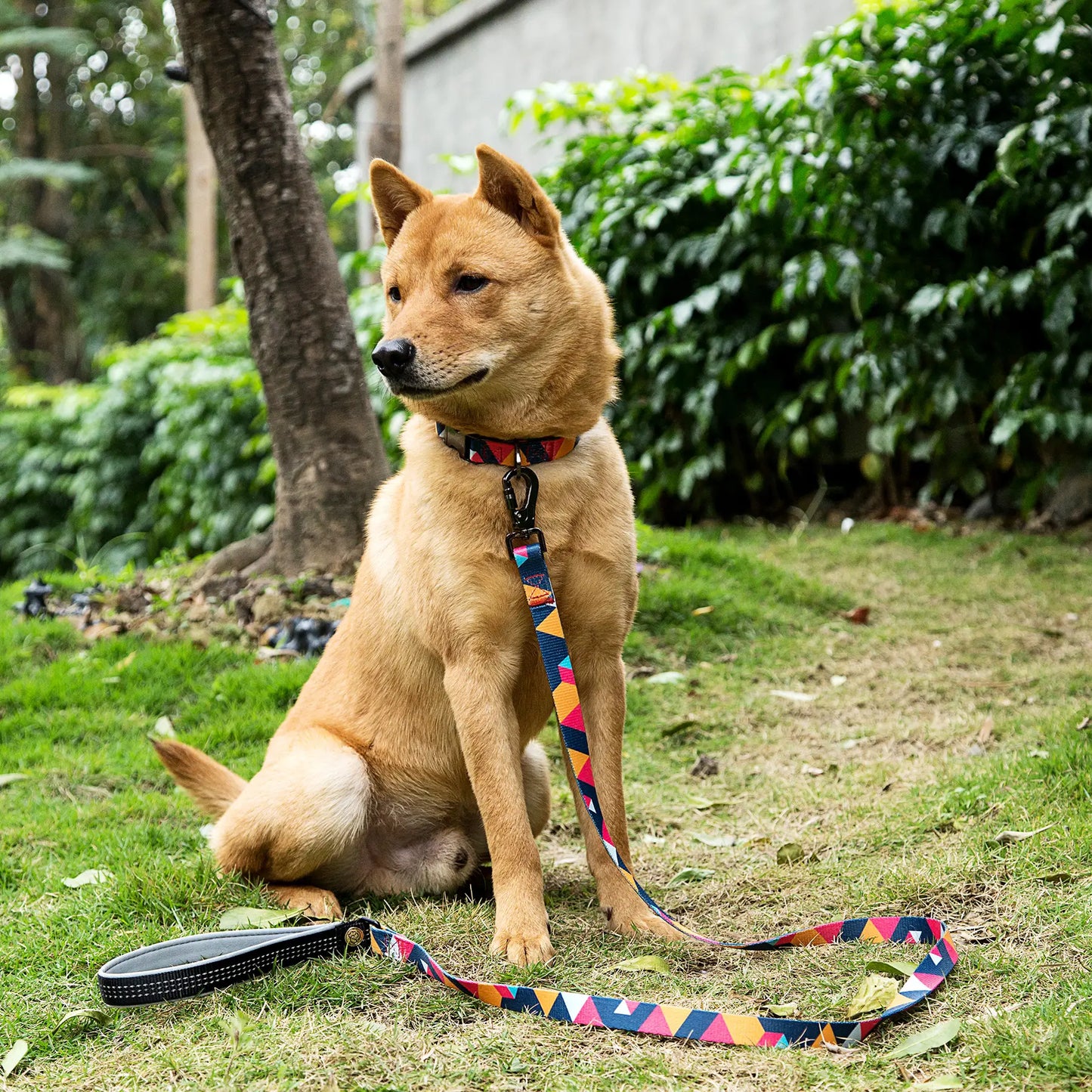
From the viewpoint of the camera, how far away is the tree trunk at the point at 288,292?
4938mm

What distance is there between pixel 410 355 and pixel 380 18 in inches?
327

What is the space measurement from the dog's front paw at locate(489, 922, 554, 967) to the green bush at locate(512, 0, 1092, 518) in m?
4.08

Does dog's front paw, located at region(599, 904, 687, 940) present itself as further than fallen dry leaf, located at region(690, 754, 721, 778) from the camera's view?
No

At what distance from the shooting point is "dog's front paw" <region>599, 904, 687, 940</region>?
8.26ft

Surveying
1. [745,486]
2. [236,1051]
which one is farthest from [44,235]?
[236,1051]

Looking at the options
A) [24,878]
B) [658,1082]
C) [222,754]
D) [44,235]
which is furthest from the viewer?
[44,235]

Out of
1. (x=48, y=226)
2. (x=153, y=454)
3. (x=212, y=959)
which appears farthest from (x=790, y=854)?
(x=48, y=226)

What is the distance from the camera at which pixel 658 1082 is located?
186 centimetres

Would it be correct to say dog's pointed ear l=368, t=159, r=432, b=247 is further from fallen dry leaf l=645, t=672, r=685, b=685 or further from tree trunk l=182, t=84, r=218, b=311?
tree trunk l=182, t=84, r=218, b=311

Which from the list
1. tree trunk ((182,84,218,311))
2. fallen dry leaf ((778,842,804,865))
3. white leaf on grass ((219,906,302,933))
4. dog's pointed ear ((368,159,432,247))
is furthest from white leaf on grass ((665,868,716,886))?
tree trunk ((182,84,218,311))

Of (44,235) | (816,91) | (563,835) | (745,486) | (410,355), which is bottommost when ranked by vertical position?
(563,835)

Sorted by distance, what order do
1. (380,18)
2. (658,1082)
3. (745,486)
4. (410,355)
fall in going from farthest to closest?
(380,18) → (745,486) → (410,355) → (658,1082)

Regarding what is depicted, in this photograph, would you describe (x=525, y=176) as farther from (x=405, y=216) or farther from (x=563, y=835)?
(x=563, y=835)

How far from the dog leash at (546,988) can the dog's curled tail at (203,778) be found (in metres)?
0.71
